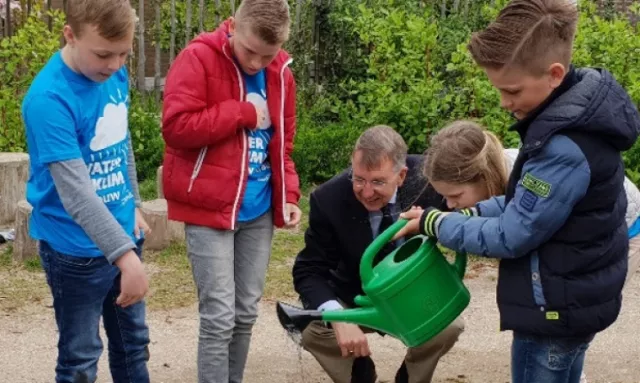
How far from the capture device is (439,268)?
119 inches

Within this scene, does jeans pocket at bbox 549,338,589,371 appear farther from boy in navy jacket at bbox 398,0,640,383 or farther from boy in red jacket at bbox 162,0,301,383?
boy in red jacket at bbox 162,0,301,383

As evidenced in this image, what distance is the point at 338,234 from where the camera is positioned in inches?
156

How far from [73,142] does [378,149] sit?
3.64 ft

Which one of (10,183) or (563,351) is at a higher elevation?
(563,351)

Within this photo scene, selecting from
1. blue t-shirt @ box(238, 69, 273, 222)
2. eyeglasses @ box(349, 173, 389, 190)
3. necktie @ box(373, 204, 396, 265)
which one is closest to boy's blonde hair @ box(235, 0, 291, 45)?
blue t-shirt @ box(238, 69, 273, 222)

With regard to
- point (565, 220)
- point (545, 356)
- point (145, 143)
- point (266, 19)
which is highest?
point (266, 19)

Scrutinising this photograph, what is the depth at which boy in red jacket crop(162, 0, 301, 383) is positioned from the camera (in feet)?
11.8

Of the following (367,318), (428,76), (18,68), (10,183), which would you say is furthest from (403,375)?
(18,68)

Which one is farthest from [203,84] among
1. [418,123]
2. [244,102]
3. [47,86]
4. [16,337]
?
[418,123]

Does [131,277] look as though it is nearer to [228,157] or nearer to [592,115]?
[228,157]

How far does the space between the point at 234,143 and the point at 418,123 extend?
370cm

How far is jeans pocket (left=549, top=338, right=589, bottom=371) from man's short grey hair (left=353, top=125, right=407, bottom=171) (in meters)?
1.06

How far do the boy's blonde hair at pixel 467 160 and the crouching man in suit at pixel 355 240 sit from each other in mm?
329

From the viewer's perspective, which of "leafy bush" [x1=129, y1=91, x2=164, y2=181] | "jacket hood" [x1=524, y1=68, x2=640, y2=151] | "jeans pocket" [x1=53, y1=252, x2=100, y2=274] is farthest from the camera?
"leafy bush" [x1=129, y1=91, x2=164, y2=181]
